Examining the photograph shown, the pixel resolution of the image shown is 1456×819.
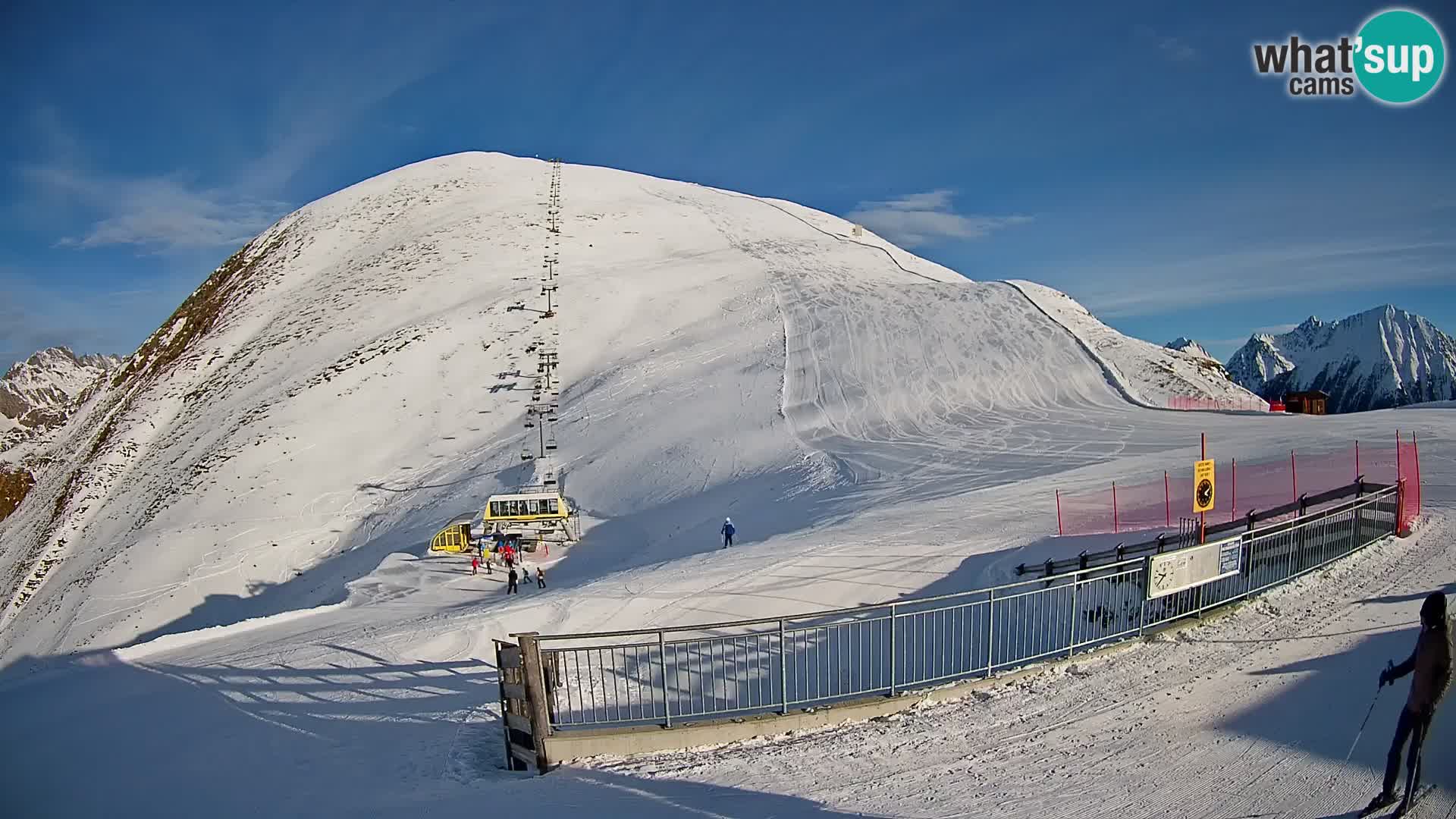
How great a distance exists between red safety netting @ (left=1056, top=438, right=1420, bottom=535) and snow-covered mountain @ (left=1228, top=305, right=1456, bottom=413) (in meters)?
113

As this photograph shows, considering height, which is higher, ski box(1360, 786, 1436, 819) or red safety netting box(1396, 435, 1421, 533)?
red safety netting box(1396, 435, 1421, 533)

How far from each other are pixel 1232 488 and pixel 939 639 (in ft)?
37.4

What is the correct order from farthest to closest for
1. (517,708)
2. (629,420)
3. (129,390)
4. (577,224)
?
(577,224) < (129,390) < (629,420) < (517,708)

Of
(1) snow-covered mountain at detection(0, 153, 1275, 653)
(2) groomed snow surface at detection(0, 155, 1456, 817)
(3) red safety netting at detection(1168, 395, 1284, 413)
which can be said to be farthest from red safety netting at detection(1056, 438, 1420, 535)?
(3) red safety netting at detection(1168, 395, 1284, 413)

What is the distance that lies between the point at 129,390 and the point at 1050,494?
6322cm

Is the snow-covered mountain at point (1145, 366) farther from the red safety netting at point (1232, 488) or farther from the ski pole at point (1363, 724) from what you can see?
the ski pole at point (1363, 724)

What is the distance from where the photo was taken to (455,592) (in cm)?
2603

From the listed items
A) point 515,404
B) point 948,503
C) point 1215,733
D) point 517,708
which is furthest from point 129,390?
point 1215,733

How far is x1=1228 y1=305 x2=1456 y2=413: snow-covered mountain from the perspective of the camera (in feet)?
434

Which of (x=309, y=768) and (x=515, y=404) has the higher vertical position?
(x=515, y=404)

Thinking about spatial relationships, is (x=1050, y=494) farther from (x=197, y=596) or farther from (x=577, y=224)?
(x=577, y=224)

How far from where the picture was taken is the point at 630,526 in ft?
107

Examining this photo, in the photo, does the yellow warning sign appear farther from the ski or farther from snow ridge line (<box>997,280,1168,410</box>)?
snow ridge line (<box>997,280,1168,410</box>)

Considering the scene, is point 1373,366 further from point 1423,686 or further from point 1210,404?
point 1423,686
